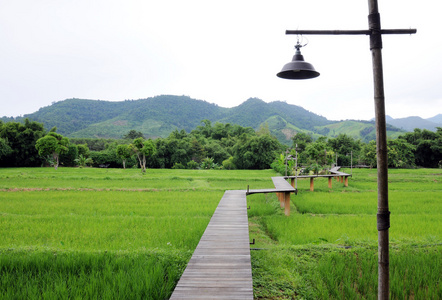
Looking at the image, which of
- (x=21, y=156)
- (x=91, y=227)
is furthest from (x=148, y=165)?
(x=91, y=227)

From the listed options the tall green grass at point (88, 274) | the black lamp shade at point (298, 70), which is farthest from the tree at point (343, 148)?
the tall green grass at point (88, 274)

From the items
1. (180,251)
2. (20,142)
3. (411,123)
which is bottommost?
(180,251)

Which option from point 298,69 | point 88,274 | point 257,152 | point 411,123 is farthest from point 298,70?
point 411,123

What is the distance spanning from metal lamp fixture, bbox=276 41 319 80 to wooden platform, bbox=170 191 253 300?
244 cm

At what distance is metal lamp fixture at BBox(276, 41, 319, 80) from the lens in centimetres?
314

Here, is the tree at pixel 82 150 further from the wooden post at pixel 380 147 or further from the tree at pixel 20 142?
the wooden post at pixel 380 147

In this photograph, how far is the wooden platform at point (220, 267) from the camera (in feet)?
9.20

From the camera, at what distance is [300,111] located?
112938mm

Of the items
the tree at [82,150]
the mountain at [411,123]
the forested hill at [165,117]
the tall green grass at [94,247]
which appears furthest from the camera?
the mountain at [411,123]

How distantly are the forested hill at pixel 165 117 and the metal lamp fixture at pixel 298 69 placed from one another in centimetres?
6663

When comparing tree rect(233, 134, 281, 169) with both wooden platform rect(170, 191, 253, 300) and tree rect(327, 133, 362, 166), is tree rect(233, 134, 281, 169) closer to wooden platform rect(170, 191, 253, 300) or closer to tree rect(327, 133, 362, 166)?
tree rect(327, 133, 362, 166)

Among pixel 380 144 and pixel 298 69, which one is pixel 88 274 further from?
pixel 380 144

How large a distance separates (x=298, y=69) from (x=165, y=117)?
3558 inches

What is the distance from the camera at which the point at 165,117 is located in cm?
9081
